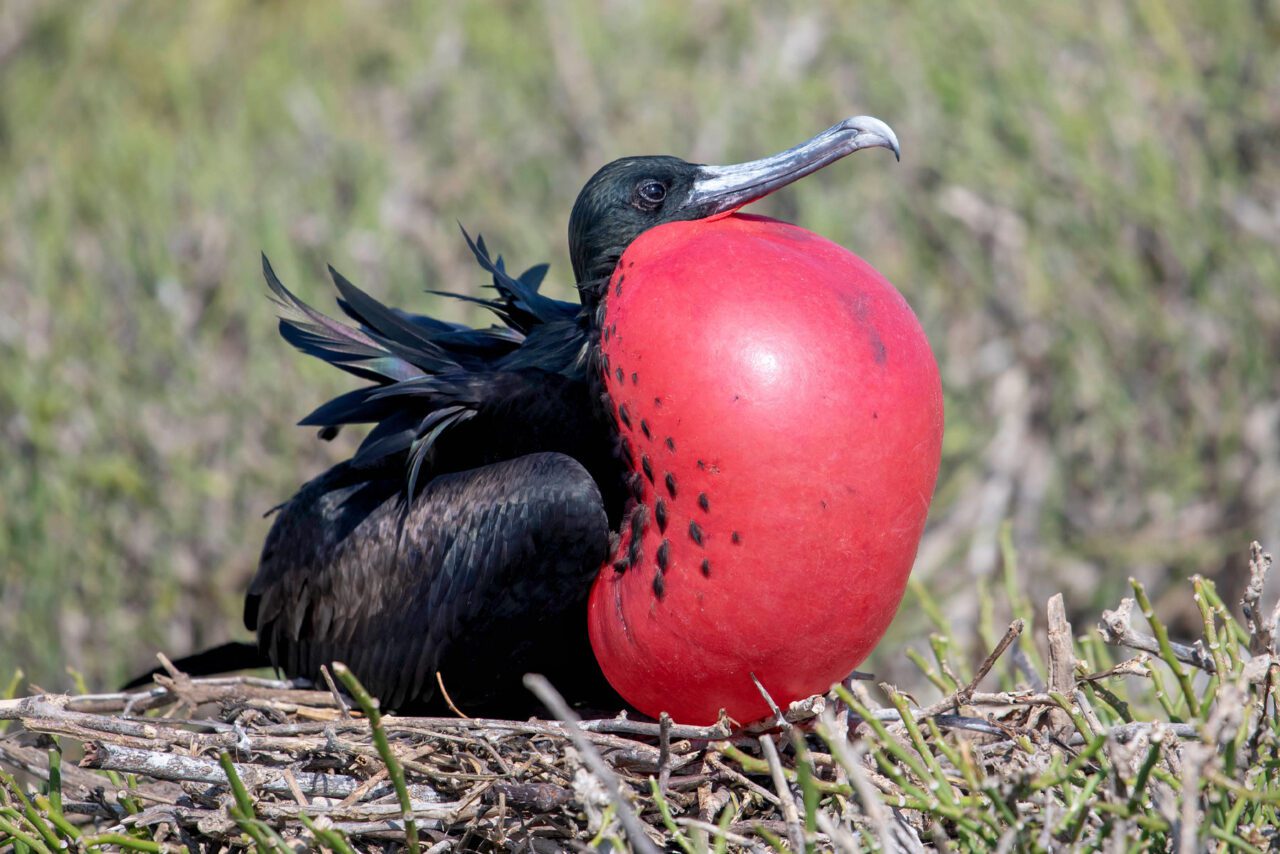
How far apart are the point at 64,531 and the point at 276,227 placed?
133 cm

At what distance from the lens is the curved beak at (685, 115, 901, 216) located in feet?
7.63

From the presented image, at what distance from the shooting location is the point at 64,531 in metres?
5.02

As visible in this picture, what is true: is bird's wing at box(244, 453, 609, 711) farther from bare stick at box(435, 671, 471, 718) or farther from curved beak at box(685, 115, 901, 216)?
curved beak at box(685, 115, 901, 216)

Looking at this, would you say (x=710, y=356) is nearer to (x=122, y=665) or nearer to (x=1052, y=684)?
(x=1052, y=684)

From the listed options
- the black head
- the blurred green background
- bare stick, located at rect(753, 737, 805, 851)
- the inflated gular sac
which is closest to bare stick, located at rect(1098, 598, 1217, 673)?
the inflated gular sac

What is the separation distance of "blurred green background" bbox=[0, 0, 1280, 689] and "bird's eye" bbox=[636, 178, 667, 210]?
2403 millimetres

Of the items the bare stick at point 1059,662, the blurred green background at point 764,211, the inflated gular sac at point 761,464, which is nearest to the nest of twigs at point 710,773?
the bare stick at point 1059,662

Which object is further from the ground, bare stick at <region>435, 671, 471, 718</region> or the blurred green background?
the blurred green background

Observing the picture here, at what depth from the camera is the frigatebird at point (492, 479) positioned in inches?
89.6

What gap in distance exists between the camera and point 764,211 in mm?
5379

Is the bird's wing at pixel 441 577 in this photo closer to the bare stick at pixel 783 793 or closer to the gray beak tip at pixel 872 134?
the bare stick at pixel 783 793

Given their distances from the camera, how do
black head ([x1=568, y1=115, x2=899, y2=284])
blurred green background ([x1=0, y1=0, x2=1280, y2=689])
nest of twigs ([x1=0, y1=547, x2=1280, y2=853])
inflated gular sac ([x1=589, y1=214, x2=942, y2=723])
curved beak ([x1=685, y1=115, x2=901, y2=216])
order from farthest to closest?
1. blurred green background ([x1=0, y1=0, x2=1280, y2=689])
2. black head ([x1=568, y1=115, x2=899, y2=284])
3. curved beak ([x1=685, y1=115, x2=901, y2=216])
4. inflated gular sac ([x1=589, y1=214, x2=942, y2=723])
5. nest of twigs ([x1=0, y1=547, x2=1280, y2=853])

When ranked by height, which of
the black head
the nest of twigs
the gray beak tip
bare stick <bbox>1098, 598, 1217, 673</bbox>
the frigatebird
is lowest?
the nest of twigs

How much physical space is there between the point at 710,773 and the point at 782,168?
0.99 meters
